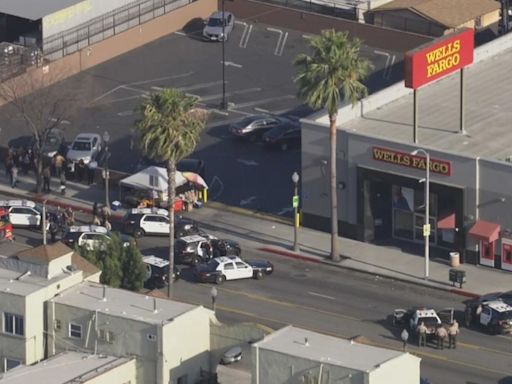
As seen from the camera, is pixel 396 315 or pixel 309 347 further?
pixel 396 315

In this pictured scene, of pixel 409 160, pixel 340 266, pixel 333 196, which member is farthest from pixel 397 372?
pixel 409 160

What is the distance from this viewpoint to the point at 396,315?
105 m

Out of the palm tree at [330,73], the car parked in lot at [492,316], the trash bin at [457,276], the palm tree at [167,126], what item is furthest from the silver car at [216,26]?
the car parked in lot at [492,316]

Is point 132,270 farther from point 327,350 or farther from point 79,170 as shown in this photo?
point 79,170

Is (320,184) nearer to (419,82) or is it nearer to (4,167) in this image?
(419,82)

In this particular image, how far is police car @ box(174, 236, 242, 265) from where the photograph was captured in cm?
11325

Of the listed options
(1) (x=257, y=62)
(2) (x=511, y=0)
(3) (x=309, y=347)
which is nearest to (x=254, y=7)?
(1) (x=257, y=62)

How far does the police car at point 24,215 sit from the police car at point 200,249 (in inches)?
358

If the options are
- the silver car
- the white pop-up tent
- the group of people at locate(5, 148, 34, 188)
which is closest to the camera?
the white pop-up tent

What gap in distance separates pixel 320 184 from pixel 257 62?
23.8 meters

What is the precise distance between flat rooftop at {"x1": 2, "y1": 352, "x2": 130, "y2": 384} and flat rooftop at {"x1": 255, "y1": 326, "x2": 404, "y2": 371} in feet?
22.1

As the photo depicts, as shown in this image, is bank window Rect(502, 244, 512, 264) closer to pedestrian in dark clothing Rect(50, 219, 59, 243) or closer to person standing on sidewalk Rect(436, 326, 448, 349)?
person standing on sidewalk Rect(436, 326, 448, 349)

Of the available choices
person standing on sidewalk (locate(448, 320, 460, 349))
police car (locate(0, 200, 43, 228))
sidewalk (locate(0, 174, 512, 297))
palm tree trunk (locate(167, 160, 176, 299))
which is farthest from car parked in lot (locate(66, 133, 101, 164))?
person standing on sidewalk (locate(448, 320, 460, 349))

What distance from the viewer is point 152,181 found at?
12181 cm
